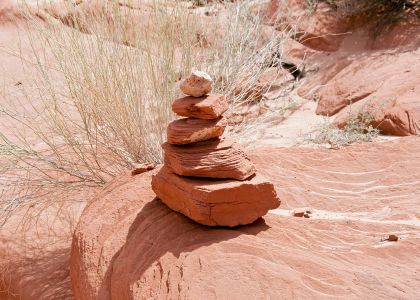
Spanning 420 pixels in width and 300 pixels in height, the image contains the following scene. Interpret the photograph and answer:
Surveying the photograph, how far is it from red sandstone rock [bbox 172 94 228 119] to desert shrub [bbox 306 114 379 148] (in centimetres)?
231

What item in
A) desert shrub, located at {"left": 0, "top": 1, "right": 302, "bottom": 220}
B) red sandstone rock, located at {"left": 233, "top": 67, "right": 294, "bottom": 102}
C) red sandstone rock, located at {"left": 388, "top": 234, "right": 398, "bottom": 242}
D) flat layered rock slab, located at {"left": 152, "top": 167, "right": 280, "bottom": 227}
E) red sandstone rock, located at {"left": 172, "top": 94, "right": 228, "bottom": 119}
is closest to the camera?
flat layered rock slab, located at {"left": 152, "top": 167, "right": 280, "bottom": 227}

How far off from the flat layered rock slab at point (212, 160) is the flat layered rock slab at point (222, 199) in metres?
0.04

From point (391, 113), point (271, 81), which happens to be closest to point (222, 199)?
point (391, 113)

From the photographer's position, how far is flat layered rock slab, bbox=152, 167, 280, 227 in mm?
2787

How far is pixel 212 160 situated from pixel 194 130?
0.19m

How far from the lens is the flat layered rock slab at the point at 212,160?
9.45 feet

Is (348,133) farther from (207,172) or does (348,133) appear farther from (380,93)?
(207,172)

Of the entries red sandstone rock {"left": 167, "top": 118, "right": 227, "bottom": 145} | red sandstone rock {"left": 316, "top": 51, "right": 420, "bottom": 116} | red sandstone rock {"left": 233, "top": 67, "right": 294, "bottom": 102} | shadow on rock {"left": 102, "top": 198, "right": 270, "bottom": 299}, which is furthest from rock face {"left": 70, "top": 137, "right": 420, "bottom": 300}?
red sandstone rock {"left": 233, "top": 67, "right": 294, "bottom": 102}

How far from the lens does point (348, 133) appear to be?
525 cm

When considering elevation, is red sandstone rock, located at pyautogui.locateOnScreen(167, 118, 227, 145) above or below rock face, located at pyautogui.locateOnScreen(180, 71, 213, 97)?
below

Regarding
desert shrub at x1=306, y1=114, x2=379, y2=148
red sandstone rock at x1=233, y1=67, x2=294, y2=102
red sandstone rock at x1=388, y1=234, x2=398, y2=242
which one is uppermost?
red sandstone rock at x1=388, y1=234, x2=398, y2=242

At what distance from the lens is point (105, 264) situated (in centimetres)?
295

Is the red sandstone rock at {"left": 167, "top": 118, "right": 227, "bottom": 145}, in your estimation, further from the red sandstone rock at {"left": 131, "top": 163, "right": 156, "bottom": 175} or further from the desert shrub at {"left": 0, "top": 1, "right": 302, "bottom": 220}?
the desert shrub at {"left": 0, "top": 1, "right": 302, "bottom": 220}

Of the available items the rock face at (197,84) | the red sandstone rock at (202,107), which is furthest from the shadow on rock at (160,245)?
the rock face at (197,84)
